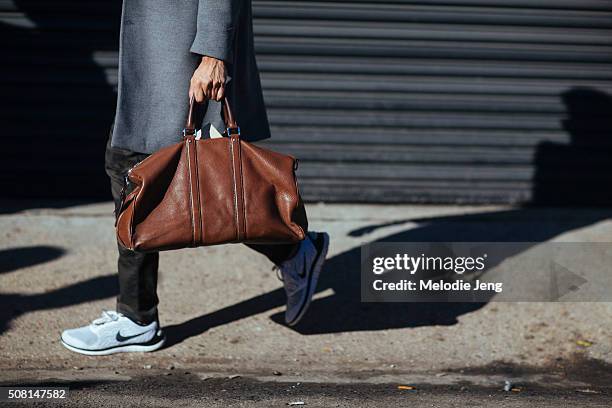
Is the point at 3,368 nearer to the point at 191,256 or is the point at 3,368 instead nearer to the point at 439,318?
the point at 191,256

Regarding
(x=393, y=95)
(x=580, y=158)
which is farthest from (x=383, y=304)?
(x=580, y=158)

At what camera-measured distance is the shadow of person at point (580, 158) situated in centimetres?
650

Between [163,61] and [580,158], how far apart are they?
3610mm

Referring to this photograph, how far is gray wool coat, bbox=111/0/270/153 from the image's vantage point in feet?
12.5

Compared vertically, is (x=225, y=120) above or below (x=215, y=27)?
below

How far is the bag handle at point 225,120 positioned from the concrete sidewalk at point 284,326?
1.07 meters

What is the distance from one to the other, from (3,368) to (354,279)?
1.96m

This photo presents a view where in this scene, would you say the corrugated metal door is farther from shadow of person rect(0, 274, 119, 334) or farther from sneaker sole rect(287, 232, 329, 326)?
sneaker sole rect(287, 232, 329, 326)

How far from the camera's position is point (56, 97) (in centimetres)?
640

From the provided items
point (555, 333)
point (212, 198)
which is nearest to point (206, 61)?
point (212, 198)

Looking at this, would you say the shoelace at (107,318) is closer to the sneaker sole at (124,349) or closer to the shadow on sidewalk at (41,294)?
the sneaker sole at (124,349)

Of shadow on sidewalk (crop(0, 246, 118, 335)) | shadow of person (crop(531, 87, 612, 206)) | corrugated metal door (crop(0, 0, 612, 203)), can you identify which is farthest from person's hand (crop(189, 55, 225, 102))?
shadow of person (crop(531, 87, 612, 206))

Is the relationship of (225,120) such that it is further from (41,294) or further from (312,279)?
(41,294)

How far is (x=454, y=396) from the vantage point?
3.92m
